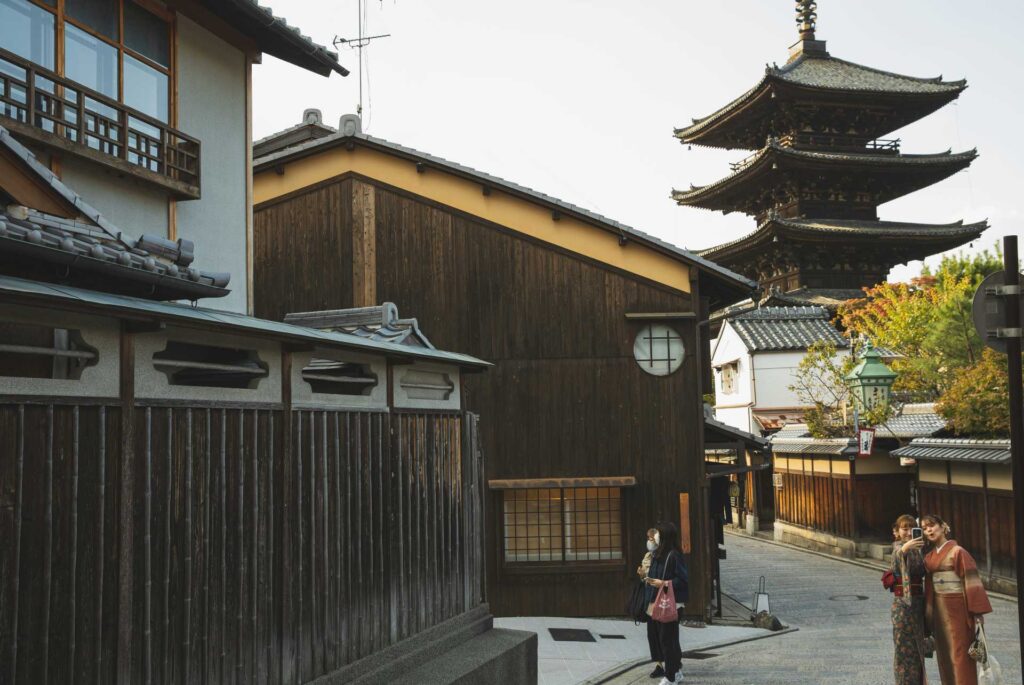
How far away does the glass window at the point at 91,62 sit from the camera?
9250 mm

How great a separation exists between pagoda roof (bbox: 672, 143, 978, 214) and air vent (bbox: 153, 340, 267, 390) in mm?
34121

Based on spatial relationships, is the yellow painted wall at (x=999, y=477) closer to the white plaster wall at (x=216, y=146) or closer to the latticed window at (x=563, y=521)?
the latticed window at (x=563, y=521)

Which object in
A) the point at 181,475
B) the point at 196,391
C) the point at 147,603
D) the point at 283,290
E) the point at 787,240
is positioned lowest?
the point at 147,603

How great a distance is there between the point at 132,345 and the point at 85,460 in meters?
0.72

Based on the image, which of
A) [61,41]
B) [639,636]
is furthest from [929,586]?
[61,41]

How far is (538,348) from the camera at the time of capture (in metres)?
16.8

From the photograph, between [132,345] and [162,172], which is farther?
[162,172]

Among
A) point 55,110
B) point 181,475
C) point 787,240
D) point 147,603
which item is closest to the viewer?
point 147,603

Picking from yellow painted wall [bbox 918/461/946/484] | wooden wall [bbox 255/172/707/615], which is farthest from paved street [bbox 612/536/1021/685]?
yellow painted wall [bbox 918/461/946/484]

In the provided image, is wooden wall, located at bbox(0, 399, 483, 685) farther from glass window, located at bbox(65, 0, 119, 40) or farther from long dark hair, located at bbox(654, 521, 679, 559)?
glass window, located at bbox(65, 0, 119, 40)

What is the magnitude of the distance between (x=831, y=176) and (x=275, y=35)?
34.5m

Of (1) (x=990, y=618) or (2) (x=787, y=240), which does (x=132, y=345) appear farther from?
(2) (x=787, y=240)

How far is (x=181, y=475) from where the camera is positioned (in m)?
5.91

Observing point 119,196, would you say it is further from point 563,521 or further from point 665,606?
point 563,521
